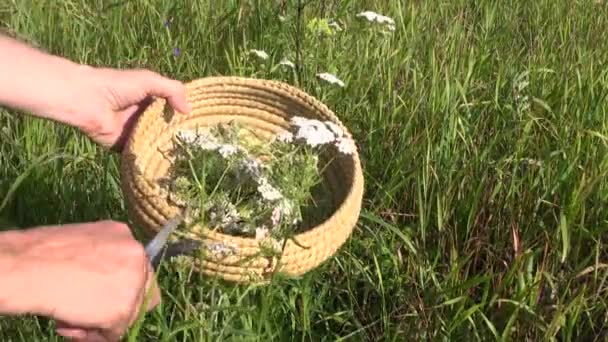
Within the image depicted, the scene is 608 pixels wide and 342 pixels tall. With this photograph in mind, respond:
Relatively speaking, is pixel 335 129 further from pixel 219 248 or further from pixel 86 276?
pixel 86 276

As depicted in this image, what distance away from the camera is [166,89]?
193 cm

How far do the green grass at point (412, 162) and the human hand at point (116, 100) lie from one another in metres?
0.22

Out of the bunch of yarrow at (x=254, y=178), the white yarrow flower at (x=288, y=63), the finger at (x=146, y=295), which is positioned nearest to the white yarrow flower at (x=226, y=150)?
the bunch of yarrow at (x=254, y=178)

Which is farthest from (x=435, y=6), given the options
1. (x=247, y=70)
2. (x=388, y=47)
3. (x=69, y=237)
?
(x=69, y=237)

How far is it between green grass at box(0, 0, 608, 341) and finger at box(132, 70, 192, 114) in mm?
330

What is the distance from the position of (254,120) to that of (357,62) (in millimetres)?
609

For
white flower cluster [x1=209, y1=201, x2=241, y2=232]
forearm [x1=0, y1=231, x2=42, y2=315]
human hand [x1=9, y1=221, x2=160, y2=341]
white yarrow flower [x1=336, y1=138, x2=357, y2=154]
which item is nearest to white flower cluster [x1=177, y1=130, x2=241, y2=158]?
white flower cluster [x1=209, y1=201, x2=241, y2=232]

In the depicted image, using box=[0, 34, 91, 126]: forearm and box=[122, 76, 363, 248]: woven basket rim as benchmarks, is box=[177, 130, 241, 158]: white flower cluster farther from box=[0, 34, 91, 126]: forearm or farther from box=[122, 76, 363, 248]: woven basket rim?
box=[0, 34, 91, 126]: forearm

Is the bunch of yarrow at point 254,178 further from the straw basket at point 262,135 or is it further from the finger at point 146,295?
the finger at point 146,295

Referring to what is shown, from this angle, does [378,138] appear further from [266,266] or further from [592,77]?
[266,266]

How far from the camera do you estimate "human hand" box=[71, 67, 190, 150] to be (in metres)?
1.79

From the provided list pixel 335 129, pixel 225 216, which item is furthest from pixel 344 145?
pixel 225 216

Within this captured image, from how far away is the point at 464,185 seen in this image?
2.21 metres

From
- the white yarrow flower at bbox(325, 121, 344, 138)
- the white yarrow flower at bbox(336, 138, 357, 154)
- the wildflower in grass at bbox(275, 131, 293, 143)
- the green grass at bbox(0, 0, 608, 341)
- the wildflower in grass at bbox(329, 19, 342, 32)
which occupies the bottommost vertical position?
the green grass at bbox(0, 0, 608, 341)
